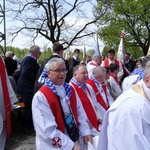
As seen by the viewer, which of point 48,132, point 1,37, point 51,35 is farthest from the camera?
point 51,35

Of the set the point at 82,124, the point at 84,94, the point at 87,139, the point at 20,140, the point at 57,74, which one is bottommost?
A: the point at 20,140

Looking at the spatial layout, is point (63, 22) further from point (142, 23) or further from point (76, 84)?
point (76, 84)

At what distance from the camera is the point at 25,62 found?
5.16m

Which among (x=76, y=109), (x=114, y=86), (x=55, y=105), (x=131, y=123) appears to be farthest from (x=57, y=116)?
(x=114, y=86)

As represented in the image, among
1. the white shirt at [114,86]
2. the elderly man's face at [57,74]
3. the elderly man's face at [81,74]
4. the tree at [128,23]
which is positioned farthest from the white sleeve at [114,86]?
the tree at [128,23]

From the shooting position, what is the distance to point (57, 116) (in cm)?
298

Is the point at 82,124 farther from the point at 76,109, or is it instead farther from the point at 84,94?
the point at 84,94

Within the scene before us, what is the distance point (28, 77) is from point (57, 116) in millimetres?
2418

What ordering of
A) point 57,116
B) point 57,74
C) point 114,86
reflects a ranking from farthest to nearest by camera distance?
1. point 114,86
2. point 57,74
3. point 57,116

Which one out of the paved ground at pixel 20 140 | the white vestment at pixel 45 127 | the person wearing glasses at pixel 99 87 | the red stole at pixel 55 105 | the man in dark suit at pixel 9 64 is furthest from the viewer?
the man in dark suit at pixel 9 64

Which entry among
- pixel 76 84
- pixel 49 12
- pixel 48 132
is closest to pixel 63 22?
pixel 49 12

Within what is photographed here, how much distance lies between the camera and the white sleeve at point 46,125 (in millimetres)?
2865

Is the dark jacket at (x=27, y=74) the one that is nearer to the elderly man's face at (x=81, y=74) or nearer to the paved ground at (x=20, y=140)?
the paved ground at (x=20, y=140)

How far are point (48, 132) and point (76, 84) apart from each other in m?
1.23
